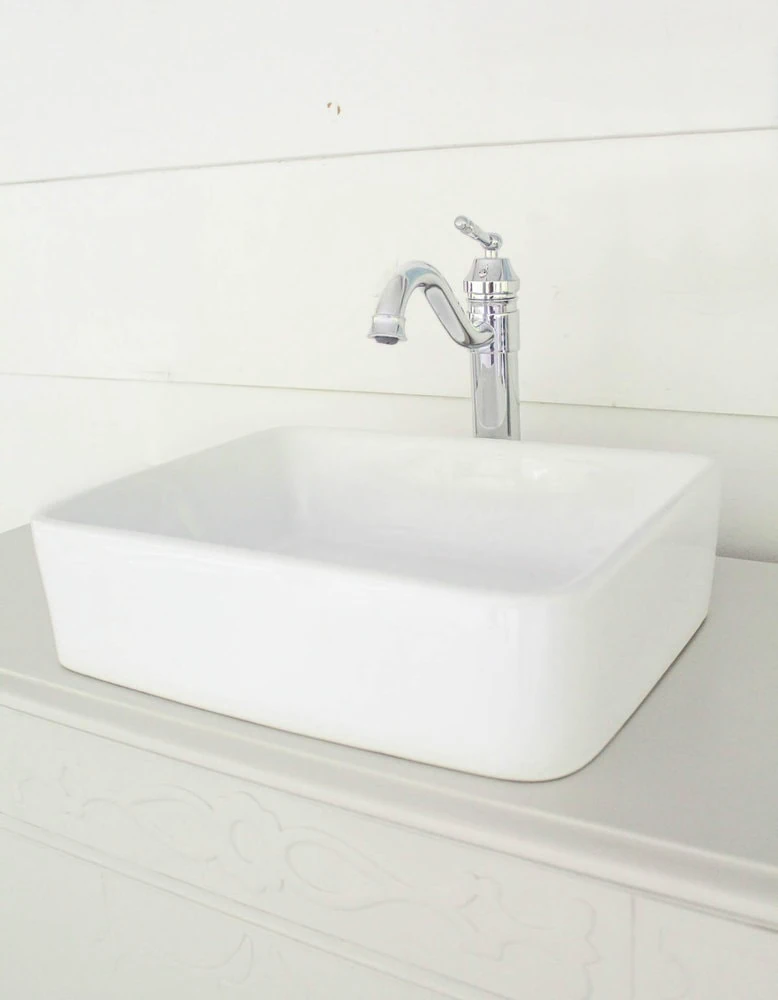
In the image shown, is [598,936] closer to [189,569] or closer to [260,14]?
[189,569]

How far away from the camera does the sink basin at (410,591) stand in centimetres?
54

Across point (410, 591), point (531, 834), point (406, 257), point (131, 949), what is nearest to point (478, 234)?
point (406, 257)

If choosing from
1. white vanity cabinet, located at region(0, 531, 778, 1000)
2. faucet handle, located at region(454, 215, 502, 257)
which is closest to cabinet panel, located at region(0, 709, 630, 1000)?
white vanity cabinet, located at region(0, 531, 778, 1000)

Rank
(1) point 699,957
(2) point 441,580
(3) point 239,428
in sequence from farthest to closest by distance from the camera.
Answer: (3) point 239,428, (2) point 441,580, (1) point 699,957

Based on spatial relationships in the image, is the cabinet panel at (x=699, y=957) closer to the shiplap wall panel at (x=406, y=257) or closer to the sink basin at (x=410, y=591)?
the sink basin at (x=410, y=591)

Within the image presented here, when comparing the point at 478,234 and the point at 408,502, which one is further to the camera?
the point at 408,502

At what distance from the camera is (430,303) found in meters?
0.76

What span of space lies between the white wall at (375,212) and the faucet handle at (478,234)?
14 cm

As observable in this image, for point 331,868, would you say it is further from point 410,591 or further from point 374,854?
point 410,591

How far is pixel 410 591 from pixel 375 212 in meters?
0.56

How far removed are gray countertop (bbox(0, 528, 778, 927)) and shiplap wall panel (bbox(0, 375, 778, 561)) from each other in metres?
0.18

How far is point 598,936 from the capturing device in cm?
52

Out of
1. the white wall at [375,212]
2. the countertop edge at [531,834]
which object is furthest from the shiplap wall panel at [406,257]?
the countertop edge at [531,834]

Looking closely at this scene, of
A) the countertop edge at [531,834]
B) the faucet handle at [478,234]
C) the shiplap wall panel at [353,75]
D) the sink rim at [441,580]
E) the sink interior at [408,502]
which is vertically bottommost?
the countertop edge at [531,834]
